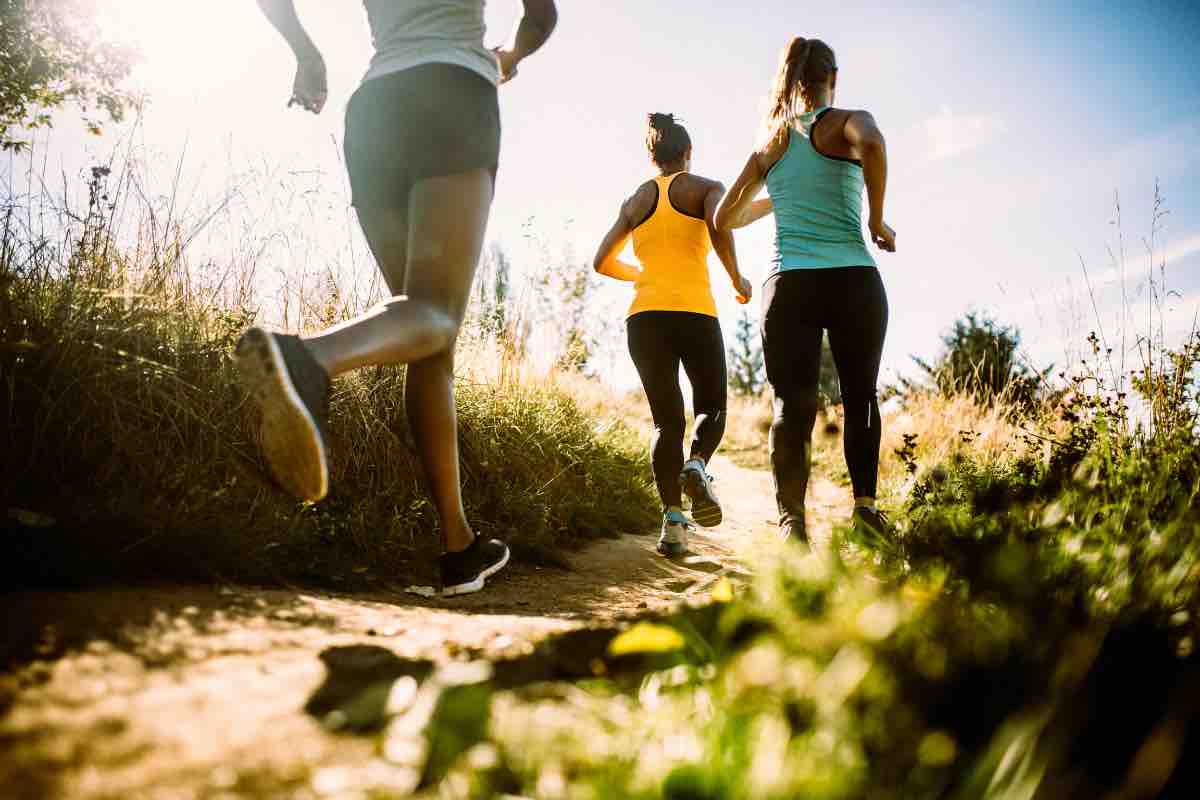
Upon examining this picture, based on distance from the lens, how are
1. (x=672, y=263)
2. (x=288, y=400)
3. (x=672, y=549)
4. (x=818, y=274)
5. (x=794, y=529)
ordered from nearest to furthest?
(x=288, y=400) < (x=794, y=529) < (x=818, y=274) < (x=672, y=549) < (x=672, y=263)

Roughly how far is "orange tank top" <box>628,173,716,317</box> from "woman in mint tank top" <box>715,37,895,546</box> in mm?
574

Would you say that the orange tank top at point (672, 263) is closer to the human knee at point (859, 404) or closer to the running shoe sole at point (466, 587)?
the human knee at point (859, 404)

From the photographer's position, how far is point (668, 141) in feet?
12.0

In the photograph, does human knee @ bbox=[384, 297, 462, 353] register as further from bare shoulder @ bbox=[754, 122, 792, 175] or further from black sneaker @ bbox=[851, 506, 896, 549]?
bare shoulder @ bbox=[754, 122, 792, 175]

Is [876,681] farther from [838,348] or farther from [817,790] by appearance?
[838,348]

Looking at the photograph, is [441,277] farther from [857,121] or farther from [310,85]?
[857,121]

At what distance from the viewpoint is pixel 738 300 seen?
3779mm

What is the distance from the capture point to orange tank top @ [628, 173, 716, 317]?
3.49 meters

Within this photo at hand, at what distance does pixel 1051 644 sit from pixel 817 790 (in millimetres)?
545

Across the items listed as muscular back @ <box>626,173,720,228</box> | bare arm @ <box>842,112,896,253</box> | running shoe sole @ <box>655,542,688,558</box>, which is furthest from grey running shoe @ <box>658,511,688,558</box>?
bare arm @ <box>842,112,896,253</box>

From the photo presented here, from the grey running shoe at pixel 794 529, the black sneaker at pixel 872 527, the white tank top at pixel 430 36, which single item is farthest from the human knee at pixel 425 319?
the grey running shoe at pixel 794 529

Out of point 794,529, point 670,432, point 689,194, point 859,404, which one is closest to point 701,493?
point 670,432

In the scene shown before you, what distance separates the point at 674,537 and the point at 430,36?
2.43 m

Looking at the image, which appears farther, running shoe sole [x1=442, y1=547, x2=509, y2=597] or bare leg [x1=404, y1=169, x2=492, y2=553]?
running shoe sole [x1=442, y1=547, x2=509, y2=597]
